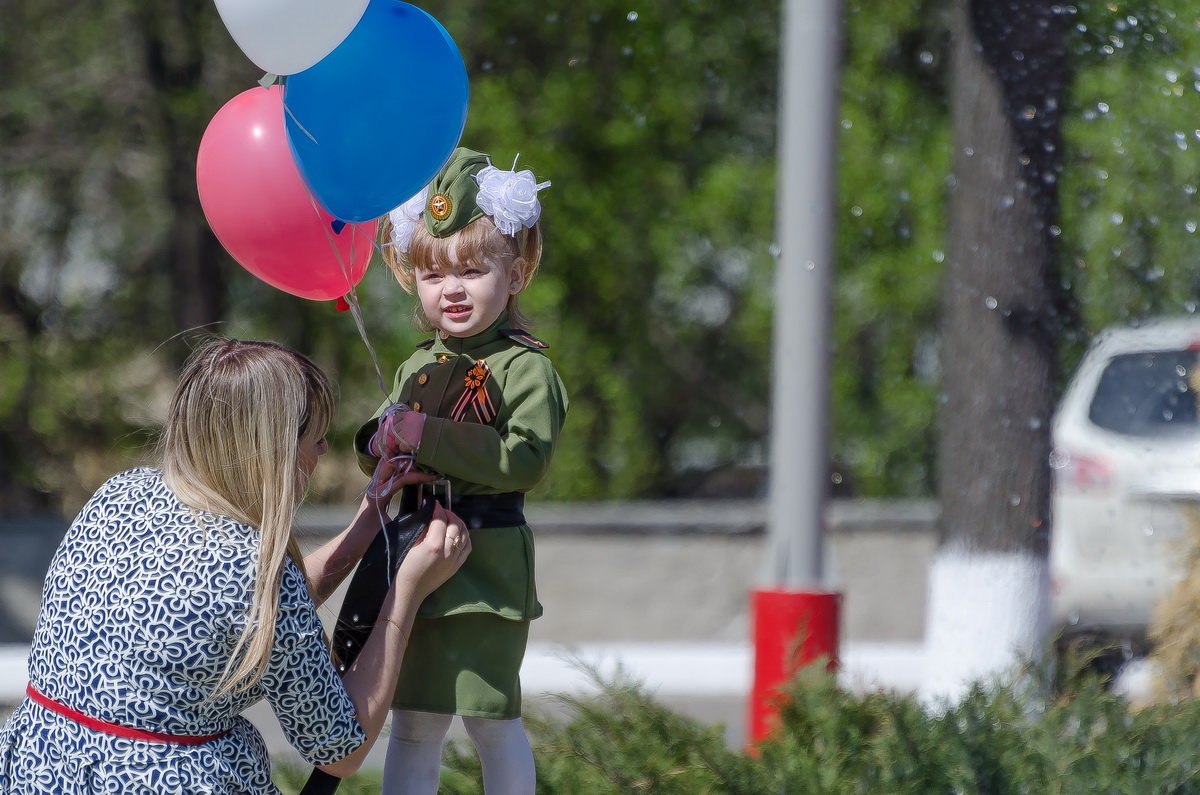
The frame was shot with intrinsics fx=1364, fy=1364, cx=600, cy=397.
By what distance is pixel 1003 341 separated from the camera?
438cm

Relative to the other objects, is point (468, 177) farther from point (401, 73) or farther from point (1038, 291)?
point (1038, 291)

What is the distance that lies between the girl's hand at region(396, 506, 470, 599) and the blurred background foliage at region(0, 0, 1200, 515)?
5.97m

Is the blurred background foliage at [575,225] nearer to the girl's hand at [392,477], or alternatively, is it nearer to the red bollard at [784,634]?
the red bollard at [784,634]

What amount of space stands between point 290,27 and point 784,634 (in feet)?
7.36

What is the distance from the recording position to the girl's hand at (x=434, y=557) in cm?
222

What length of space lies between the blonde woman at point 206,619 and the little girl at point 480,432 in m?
0.11

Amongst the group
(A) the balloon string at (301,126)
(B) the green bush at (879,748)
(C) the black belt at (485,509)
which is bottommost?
(B) the green bush at (879,748)

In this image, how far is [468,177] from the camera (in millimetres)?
2379

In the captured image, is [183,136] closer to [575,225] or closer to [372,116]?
[575,225]

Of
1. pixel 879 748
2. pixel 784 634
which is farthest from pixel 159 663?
pixel 784 634

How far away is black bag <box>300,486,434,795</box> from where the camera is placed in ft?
7.56

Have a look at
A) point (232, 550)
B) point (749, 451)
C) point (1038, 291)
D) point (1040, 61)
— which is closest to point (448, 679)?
point (232, 550)

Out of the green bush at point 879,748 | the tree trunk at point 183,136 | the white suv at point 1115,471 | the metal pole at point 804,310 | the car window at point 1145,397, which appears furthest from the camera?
the tree trunk at point 183,136

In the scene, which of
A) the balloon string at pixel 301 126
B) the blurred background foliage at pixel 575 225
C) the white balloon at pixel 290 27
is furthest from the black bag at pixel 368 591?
the blurred background foliage at pixel 575 225
